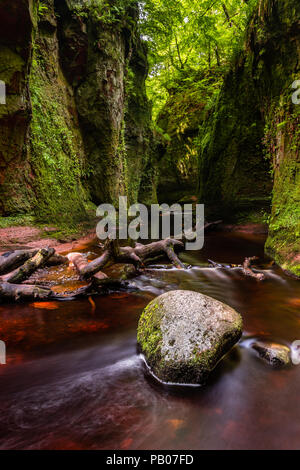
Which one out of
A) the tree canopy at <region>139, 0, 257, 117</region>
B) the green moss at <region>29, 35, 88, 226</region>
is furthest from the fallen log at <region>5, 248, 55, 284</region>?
the tree canopy at <region>139, 0, 257, 117</region>

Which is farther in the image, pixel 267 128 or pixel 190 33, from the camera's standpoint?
pixel 190 33

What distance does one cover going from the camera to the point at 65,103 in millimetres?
8297

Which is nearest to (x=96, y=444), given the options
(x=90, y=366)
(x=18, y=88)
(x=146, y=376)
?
(x=146, y=376)

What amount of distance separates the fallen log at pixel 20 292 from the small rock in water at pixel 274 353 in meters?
2.63

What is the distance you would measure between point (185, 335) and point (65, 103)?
8.97 m

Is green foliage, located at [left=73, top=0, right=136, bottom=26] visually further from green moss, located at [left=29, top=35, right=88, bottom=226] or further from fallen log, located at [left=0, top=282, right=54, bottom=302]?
fallen log, located at [left=0, top=282, right=54, bottom=302]

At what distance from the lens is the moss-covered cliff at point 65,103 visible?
5.07m

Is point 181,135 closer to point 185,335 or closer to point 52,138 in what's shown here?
point 52,138

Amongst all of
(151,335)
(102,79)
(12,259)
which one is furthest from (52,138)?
(151,335)

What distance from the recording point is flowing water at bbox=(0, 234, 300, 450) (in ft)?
4.56

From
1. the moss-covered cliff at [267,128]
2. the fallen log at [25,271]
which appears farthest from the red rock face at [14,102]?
the moss-covered cliff at [267,128]

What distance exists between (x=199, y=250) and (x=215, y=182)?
480cm

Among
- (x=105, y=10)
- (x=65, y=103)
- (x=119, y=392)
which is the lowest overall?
(x=119, y=392)

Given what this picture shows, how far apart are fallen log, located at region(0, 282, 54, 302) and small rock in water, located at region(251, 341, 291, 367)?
263 centimetres
